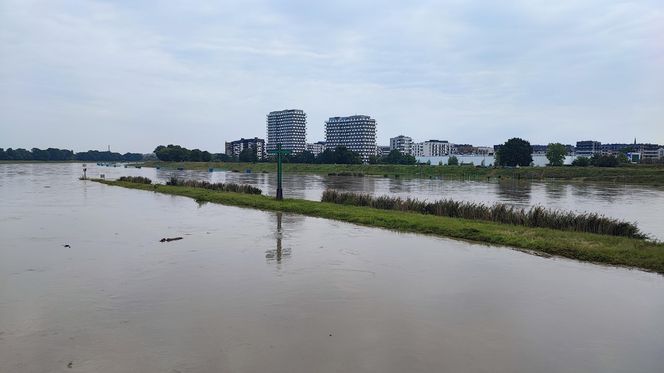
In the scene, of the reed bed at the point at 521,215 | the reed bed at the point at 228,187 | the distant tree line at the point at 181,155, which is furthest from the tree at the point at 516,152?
the distant tree line at the point at 181,155

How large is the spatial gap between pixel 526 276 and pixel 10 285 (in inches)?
514

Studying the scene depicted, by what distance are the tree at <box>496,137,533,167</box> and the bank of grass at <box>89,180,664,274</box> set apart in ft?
280

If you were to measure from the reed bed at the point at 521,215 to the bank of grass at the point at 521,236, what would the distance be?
1.45 m

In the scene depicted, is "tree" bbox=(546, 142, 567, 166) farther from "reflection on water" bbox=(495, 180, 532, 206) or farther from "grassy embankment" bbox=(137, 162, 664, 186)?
"reflection on water" bbox=(495, 180, 532, 206)

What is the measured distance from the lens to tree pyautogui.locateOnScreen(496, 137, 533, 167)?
104m

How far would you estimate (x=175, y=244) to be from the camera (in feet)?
57.2

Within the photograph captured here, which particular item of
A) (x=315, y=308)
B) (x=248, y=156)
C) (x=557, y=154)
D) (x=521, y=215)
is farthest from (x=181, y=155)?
(x=315, y=308)

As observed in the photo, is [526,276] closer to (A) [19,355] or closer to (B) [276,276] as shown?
(B) [276,276]

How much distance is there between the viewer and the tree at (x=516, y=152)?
104m

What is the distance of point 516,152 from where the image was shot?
341 ft

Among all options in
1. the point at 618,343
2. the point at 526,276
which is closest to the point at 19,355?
the point at 618,343

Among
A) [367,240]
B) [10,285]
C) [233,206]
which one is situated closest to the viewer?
[10,285]

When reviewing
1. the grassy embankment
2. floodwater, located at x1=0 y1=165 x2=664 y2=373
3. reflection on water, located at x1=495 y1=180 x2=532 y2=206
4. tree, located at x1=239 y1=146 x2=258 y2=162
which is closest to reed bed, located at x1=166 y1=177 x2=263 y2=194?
reflection on water, located at x1=495 y1=180 x2=532 y2=206

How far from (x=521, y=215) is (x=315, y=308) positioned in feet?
51.0
